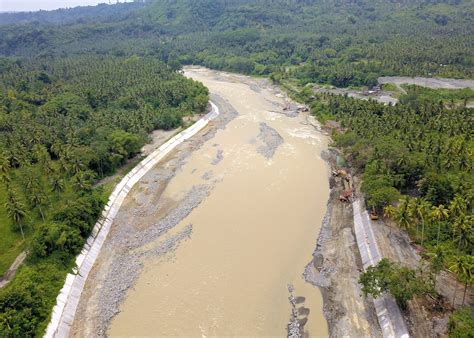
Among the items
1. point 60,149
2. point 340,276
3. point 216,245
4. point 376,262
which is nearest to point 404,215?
point 376,262

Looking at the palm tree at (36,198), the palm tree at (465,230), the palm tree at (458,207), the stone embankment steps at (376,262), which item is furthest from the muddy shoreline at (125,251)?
the palm tree at (458,207)

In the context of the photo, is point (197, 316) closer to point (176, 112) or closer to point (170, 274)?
point (170, 274)

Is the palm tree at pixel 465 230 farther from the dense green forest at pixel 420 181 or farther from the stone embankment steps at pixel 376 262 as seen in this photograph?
the stone embankment steps at pixel 376 262

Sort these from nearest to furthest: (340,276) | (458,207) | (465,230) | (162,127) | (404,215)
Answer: (465,230) < (340,276) < (458,207) < (404,215) < (162,127)

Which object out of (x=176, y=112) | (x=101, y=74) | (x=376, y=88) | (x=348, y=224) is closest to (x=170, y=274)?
(x=348, y=224)

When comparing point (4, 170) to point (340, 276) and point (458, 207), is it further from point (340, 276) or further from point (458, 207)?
point (458, 207)
